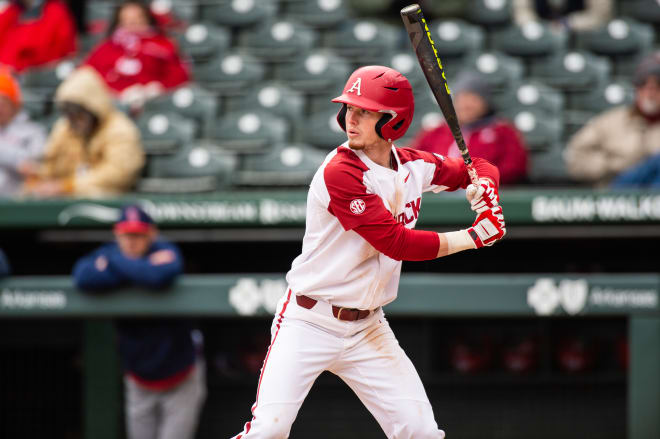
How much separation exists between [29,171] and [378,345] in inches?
112

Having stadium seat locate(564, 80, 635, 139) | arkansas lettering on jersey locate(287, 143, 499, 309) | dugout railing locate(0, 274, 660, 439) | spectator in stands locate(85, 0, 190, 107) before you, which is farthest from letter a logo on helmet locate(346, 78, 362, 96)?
spectator in stands locate(85, 0, 190, 107)

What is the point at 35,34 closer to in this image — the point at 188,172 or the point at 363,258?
the point at 188,172

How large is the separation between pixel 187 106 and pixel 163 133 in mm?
444

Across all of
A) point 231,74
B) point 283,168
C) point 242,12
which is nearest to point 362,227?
point 283,168

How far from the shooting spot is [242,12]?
6.99 meters

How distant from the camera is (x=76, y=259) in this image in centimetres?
552

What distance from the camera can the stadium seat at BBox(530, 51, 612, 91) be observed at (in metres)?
6.16

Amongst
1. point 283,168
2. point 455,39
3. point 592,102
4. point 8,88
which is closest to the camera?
point 283,168

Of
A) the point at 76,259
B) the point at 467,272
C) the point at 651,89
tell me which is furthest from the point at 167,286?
the point at 651,89

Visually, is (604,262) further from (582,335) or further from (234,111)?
(234,111)

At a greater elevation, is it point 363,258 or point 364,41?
point 364,41

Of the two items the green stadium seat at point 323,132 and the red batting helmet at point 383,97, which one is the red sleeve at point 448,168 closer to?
the red batting helmet at point 383,97

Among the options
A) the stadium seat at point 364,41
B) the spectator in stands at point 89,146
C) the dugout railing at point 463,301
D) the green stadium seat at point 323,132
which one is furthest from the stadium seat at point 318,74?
the dugout railing at point 463,301

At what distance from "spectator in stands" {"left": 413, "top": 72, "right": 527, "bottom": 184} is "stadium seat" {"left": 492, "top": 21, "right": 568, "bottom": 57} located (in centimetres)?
162
